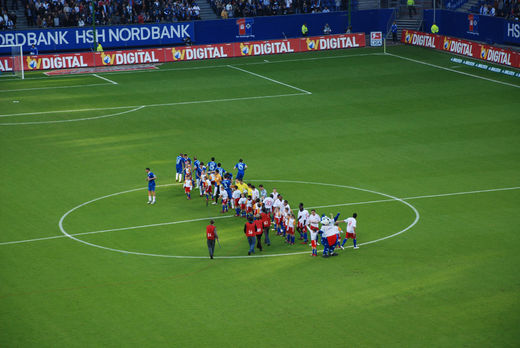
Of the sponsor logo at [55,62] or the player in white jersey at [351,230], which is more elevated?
the sponsor logo at [55,62]

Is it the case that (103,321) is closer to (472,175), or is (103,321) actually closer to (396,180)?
(396,180)

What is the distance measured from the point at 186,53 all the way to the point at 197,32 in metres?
5.20

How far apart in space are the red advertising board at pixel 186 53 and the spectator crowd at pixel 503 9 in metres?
12.1

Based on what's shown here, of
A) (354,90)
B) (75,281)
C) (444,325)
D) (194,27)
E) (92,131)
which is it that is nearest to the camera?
(444,325)

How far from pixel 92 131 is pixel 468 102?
2591 centimetres

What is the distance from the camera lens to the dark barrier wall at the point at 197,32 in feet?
243

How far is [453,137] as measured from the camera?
157ft

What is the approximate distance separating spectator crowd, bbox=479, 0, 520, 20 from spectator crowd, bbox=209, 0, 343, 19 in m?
16.5

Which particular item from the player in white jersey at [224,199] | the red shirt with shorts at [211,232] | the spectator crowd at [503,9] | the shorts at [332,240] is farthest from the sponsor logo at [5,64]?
the shorts at [332,240]

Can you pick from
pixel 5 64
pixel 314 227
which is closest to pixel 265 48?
pixel 5 64

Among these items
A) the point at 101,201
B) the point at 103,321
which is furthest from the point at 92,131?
the point at 103,321

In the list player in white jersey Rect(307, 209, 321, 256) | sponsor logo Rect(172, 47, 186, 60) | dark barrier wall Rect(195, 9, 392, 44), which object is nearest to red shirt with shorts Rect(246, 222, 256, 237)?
player in white jersey Rect(307, 209, 321, 256)

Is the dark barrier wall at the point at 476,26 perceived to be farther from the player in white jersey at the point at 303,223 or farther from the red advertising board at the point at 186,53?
the player in white jersey at the point at 303,223

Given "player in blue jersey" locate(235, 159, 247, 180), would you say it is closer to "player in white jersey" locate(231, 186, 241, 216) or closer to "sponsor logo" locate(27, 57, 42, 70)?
"player in white jersey" locate(231, 186, 241, 216)
